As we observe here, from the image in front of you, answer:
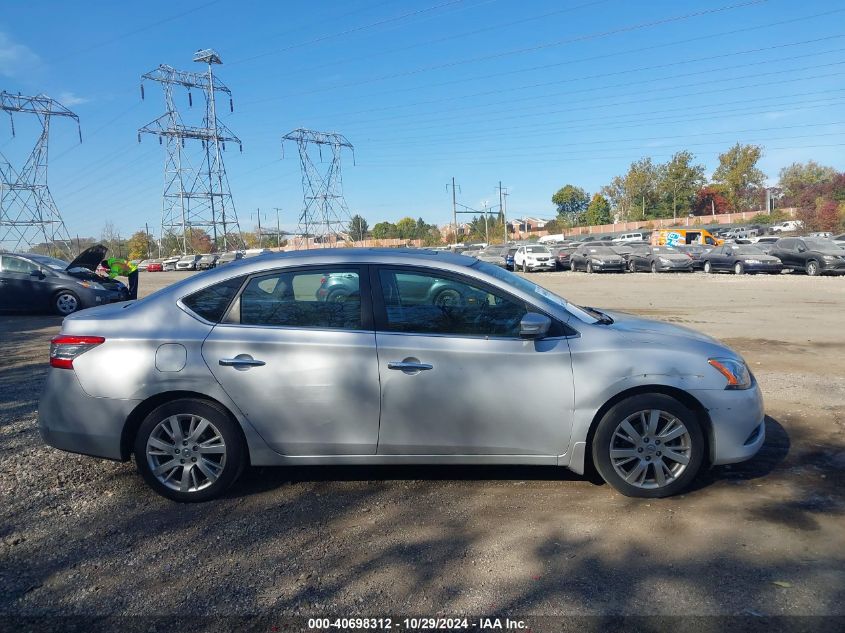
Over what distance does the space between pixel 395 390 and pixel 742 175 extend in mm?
88036

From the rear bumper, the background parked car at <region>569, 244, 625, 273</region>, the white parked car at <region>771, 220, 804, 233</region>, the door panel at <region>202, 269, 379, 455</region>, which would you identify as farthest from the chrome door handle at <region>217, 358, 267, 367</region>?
the white parked car at <region>771, 220, 804, 233</region>

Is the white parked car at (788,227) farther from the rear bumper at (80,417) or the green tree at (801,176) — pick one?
the rear bumper at (80,417)

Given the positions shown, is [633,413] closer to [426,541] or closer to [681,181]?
[426,541]

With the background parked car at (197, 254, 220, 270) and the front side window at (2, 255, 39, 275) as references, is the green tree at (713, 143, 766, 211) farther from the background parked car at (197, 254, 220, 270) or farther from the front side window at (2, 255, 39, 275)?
the front side window at (2, 255, 39, 275)

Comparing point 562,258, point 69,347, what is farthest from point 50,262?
point 562,258

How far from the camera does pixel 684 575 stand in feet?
10.6

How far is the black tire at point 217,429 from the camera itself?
4078mm

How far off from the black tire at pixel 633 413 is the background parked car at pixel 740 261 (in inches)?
1036

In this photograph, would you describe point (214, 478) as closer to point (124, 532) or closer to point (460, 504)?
point (124, 532)

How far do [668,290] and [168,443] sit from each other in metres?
19.4

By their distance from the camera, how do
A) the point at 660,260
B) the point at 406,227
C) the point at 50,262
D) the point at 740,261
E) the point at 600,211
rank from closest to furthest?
the point at 50,262 → the point at 740,261 → the point at 660,260 → the point at 600,211 → the point at 406,227

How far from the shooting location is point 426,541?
3.62m

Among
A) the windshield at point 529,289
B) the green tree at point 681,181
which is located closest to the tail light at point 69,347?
the windshield at point 529,289

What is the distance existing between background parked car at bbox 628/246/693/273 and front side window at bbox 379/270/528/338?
29476mm
